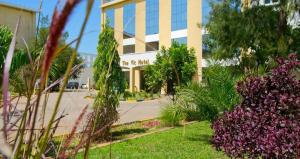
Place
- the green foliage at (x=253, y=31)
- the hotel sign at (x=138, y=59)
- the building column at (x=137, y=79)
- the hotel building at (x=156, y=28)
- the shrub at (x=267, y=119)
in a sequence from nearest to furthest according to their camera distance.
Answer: the shrub at (x=267, y=119) < the green foliage at (x=253, y=31) < the hotel building at (x=156, y=28) < the hotel sign at (x=138, y=59) < the building column at (x=137, y=79)

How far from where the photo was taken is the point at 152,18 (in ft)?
136

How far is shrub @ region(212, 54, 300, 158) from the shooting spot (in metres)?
4.73

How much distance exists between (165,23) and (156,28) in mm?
1371

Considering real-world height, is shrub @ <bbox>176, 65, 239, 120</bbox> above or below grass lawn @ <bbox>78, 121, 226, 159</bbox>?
above

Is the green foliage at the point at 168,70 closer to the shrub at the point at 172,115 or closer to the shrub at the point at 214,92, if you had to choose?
the shrub at the point at 172,115

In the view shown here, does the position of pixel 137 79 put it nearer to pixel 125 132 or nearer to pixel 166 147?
pixel 125 132

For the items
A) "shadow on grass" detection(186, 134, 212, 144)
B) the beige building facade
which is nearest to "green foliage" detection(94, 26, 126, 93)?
"shadow on grass" detection(186, 134, 212, 144)

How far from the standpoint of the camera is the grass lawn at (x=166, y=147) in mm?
8031

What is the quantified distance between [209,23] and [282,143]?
44.2 feet

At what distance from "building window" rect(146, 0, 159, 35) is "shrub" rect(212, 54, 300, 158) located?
3559 cm

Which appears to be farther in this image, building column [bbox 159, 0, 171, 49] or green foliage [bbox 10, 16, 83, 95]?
building column [bbox 159, 0, 171, 49]

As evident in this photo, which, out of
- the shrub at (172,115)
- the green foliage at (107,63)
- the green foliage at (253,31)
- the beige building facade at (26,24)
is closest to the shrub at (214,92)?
the green foliage at (107,63)

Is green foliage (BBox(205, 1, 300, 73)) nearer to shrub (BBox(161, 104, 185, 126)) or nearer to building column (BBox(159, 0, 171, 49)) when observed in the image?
shrub (BBox(161, 104, 185, 126))

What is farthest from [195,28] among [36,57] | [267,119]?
[36,57]
